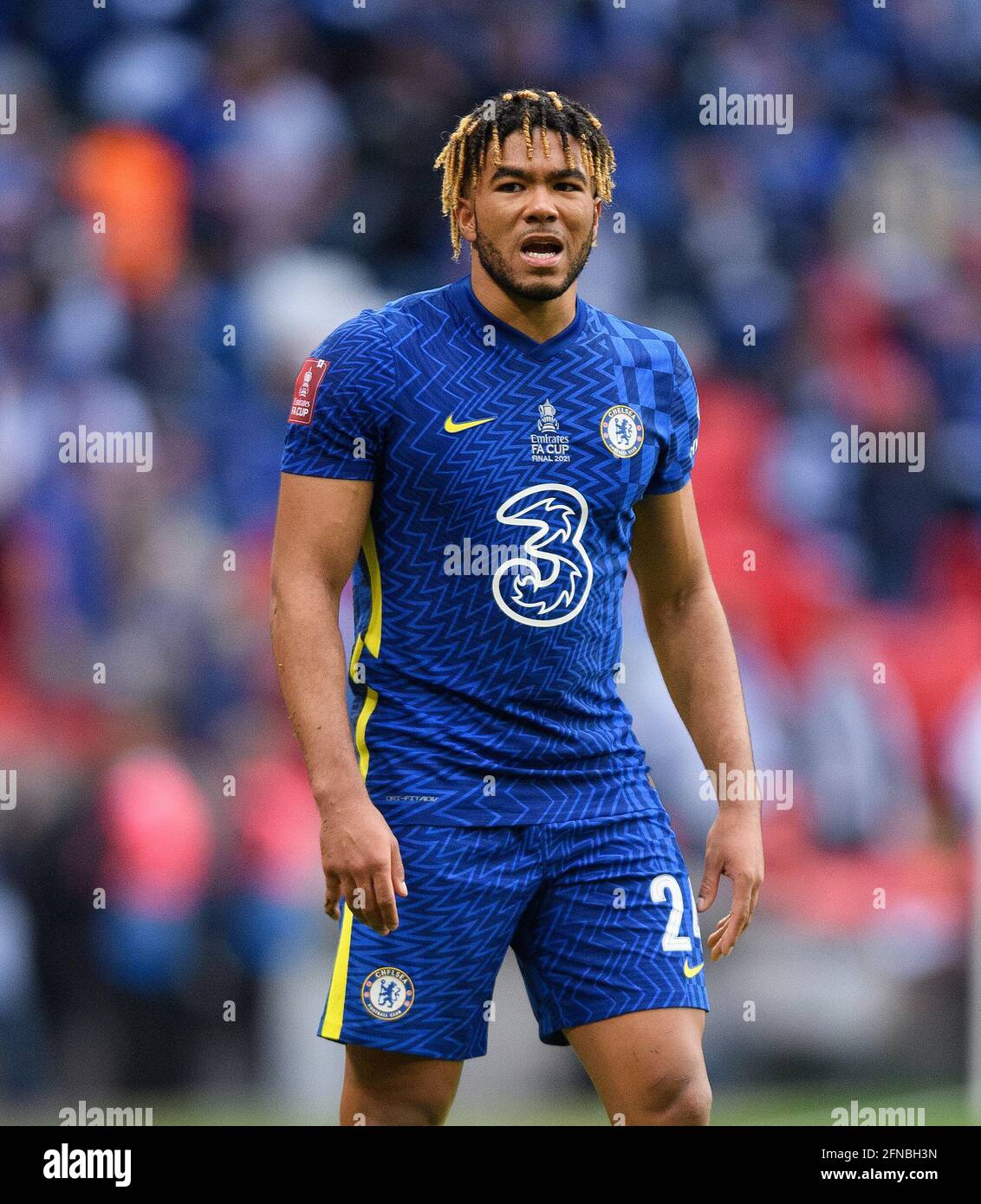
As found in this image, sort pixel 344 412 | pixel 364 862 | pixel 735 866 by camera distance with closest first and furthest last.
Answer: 1. pixel 364 862
2. pixel 344 412
3. pixel 735 866

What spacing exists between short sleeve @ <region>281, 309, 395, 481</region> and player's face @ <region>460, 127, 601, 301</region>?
28cm

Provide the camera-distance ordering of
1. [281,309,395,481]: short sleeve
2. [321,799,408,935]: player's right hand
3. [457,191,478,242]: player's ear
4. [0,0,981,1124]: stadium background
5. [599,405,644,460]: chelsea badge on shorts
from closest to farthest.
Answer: [321,799,408,935]: player's right hand, [281,309,395,481]: short sleeve, [599,405,644,460]: chelsea badge on shorts, [457,191,478,242]: player's ear, [0,0,981,1124]: stadium background

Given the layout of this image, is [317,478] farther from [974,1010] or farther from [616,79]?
[616,79]

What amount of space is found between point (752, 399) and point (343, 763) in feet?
16.2

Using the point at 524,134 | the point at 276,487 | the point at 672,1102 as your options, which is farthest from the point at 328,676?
the point at 276,487

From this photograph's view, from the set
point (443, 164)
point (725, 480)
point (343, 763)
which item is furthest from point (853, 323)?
point (343, 763)

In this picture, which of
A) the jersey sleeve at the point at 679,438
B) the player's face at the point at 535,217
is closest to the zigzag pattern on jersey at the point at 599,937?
the jersey sleeve at the point at 679,438

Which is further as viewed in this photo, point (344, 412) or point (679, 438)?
point (679, 438)

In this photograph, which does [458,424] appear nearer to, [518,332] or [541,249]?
[518,332]

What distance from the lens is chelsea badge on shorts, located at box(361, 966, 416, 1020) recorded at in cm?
340

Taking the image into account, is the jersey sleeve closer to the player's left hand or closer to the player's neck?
the player's neck

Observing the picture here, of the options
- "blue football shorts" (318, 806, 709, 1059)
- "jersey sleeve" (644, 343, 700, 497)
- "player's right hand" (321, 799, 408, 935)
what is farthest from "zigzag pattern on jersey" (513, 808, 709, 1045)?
"jersey sleeve" (644, 343, 700, 497)

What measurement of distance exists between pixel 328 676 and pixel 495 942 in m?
0.57

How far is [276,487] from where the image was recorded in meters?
7.11
